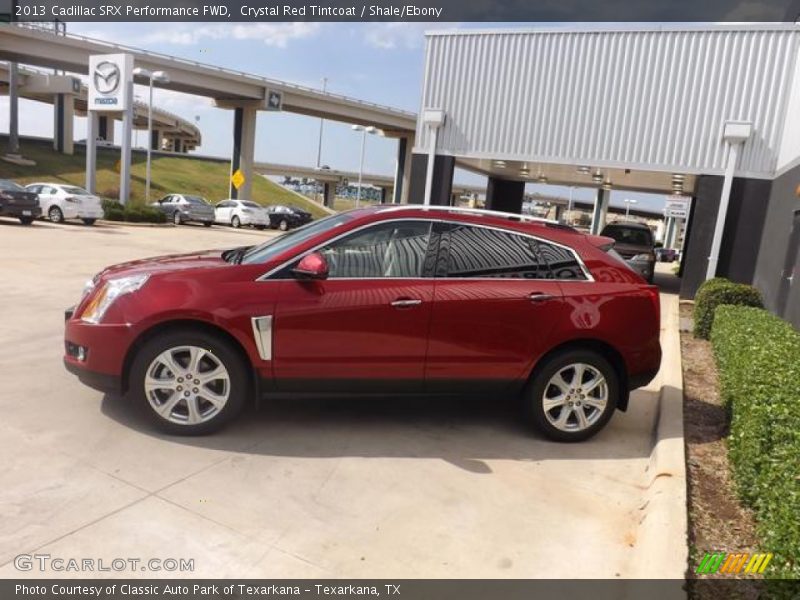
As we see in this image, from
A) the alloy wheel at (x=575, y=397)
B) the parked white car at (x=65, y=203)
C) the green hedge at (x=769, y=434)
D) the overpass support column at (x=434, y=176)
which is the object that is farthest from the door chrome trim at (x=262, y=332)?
the parked white car at (x=65, y=203)

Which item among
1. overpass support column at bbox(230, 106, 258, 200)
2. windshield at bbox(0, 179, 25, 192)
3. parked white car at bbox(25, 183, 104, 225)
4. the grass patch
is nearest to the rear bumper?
windshield at bbox(0, 179, 25, 192)

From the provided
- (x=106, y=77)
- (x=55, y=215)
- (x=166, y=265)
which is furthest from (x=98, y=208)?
(x=166, y=265)

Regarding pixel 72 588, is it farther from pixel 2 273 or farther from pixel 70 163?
pixel 70 163

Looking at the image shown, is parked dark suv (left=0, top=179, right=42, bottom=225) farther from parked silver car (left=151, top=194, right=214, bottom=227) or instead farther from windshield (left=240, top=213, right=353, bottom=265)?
windshield (left=240, top=213, right=353, bottom=265)

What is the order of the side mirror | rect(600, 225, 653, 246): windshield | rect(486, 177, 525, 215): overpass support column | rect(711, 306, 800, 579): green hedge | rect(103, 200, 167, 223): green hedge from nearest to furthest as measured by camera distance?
rect(711, 306, 800, 579): green hedge < the side mirror < rect(600, 225, 653, 246): windshield < rect(486, 177, 525, 215): overpass support column < rect(103, 200, 167, 223): green hedge

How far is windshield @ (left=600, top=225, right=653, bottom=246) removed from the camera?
54.6 ft

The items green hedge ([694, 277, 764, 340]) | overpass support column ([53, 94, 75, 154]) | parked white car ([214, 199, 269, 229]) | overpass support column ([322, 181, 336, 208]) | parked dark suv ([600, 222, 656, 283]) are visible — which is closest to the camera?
green hedge ([694, 277, 764, 340])

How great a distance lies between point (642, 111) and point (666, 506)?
12.4 meters

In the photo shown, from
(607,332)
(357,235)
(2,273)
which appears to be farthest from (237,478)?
(2,273)

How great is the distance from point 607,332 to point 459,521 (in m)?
1.99

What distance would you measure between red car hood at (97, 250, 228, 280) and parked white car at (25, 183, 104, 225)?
2104cm

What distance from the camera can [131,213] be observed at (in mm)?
28141

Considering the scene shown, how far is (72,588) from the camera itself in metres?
2.82

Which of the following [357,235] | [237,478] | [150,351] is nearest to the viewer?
[237,478]
